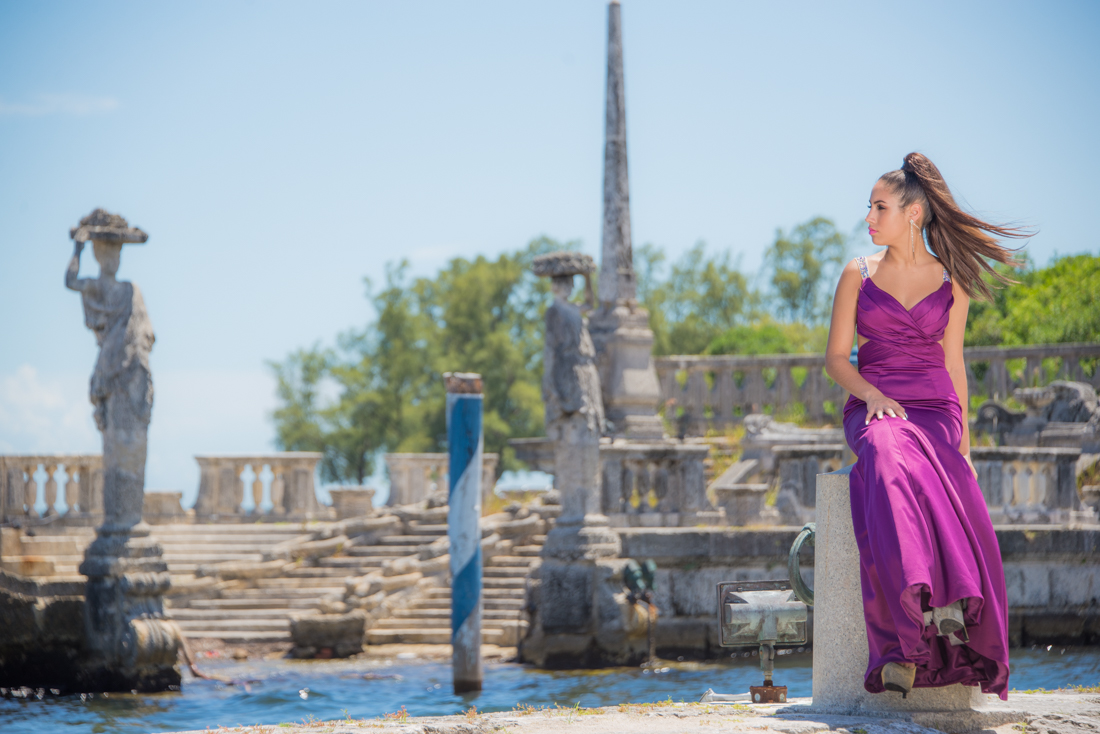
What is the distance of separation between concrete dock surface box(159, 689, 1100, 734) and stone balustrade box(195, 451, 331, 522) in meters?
14.5

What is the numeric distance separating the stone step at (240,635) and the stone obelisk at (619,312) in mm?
5352

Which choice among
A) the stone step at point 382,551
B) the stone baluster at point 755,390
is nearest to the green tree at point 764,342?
the stone baluster at point 755,390

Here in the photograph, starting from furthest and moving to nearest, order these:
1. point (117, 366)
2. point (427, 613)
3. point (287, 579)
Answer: point (287, 579)
point (427, 613)
point (117, 366)

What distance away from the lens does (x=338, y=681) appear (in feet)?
37.1

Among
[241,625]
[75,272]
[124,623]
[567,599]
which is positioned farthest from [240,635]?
[75,272]

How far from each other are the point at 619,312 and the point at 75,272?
28.1 ft

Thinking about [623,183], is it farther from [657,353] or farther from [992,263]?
[657,353]

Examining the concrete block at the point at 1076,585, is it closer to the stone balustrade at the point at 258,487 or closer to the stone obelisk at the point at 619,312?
the stone obelisk at the point at 619,312

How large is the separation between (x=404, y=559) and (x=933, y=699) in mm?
10839

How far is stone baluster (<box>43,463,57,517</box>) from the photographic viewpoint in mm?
18625

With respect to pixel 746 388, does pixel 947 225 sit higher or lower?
lower

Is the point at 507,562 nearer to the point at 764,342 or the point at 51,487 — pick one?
the point at 51,487

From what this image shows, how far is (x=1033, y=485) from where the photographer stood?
12695 mm

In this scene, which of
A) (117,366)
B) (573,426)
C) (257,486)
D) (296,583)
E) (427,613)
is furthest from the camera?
(257,486)
